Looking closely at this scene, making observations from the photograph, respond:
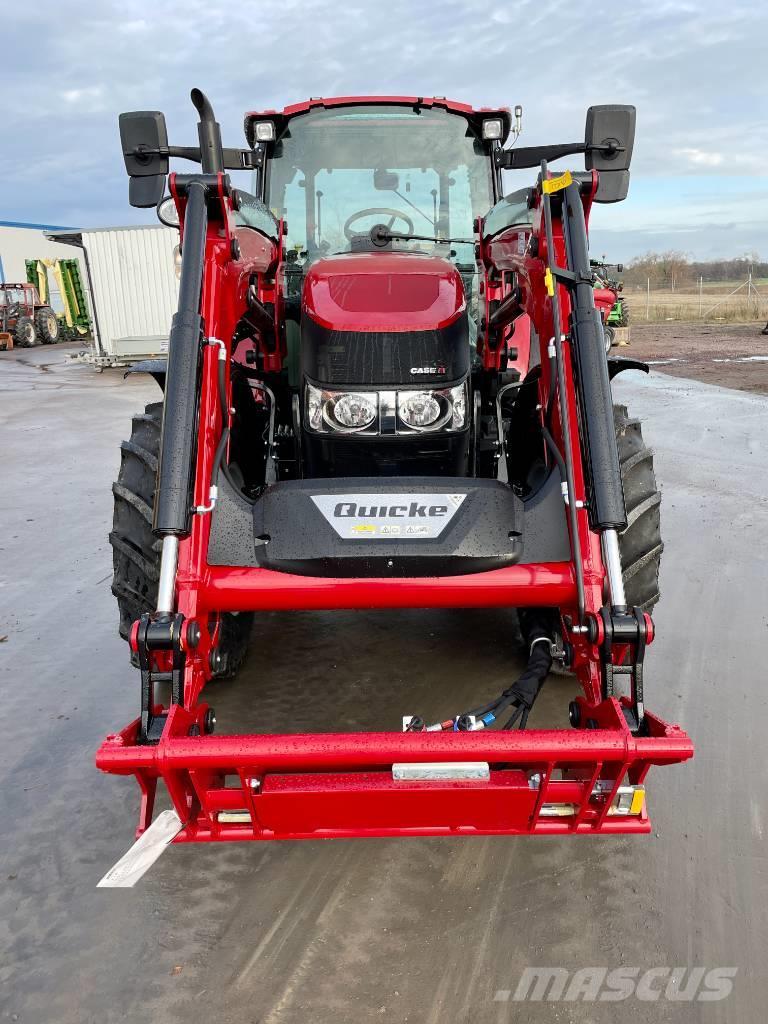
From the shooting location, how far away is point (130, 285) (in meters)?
18.1

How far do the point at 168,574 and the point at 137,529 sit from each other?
0.69 m

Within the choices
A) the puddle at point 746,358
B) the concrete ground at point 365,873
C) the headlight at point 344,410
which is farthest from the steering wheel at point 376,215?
the puddle at point 746,358

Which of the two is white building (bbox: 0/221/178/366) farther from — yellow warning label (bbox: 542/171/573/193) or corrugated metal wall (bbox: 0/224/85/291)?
corrugated metal wall (bbox: 0/224/85/291)

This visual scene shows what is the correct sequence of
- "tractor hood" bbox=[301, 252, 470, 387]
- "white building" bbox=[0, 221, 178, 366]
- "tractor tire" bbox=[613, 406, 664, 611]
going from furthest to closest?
"white building" bbox=[0, 221, 178, 366] → "tractor tire" bbox=[613, 406, 664, 611] → "tractor hood" bbox=[301, 252, 470, 387]

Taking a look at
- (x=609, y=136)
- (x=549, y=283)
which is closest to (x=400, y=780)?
(x=549, y=283)

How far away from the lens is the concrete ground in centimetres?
197

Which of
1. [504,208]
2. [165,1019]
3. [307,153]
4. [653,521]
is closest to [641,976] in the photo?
[165,1019]

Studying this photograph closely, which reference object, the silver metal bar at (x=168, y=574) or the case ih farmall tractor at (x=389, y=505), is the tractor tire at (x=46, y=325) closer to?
the case ih farmall tractor at (x=389, y=505)

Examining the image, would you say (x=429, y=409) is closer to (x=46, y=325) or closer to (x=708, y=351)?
(x=708, y=351)

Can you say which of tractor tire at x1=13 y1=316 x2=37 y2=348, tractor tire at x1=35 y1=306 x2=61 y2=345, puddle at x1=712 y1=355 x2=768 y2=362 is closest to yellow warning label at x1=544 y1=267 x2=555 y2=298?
puddle at x1=712 y1=355 x2=768 y2=362

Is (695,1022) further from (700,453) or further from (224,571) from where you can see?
(700,453)

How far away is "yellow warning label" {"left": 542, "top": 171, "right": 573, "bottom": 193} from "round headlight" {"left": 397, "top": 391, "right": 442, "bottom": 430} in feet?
2.49

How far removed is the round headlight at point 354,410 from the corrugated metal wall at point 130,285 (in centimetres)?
1590

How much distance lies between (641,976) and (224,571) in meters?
1.52
